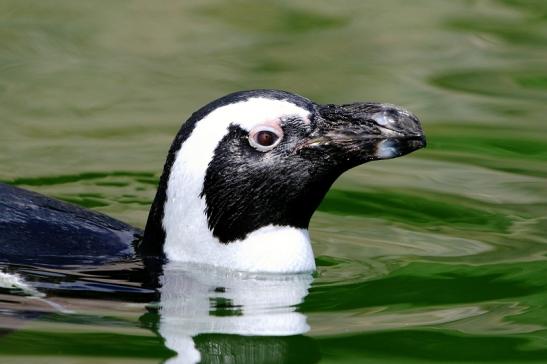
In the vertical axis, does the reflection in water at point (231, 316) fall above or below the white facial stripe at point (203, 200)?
below

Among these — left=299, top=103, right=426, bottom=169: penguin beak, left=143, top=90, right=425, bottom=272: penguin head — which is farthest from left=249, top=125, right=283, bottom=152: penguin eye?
left=299, top=103, right=426, bottom=169: penguin beak

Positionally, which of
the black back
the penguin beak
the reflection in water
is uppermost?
the penguin beak

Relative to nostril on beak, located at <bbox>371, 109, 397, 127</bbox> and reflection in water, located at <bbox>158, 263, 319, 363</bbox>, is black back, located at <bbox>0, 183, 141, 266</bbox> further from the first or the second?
nostril on beak, located at <bbox>371, 109, 397, 127</bbox>

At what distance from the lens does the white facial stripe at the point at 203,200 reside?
6.34m

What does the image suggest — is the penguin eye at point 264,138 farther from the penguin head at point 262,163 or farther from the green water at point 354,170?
the green water at point 354,170

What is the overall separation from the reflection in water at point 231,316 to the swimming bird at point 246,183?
9 cm

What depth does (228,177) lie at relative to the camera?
6395 millimetres

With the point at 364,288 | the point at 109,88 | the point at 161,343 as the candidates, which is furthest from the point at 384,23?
the point at 161,343

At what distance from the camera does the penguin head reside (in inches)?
248

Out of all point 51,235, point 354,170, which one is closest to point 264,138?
point 51,235

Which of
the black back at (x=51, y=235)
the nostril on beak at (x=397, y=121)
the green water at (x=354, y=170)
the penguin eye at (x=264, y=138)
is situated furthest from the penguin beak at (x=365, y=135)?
the black back at (x=51, y=235)

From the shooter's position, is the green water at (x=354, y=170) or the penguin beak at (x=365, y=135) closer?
the green water at (x=354, y=170)

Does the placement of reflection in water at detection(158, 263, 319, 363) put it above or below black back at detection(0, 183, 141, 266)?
below

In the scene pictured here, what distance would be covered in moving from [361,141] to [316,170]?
0.26 m
